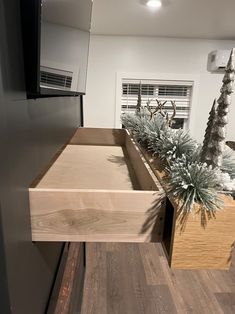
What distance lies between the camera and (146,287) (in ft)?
6.72

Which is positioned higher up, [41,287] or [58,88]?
[58,88]

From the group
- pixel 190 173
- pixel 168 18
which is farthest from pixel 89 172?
pixel 168 18

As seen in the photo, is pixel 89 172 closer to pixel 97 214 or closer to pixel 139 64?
pixel 97 214

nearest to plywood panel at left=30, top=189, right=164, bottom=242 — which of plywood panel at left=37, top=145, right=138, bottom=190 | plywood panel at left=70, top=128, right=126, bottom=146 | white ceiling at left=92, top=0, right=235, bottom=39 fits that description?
plywood panel at left=37, top=145, right=138, bottom=190

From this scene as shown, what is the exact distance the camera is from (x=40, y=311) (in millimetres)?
782

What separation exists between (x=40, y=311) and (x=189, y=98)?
10.9ft

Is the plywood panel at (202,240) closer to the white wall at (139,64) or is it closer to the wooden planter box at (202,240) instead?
the wooden planter box at (202,240)

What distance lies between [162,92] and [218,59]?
82 cm

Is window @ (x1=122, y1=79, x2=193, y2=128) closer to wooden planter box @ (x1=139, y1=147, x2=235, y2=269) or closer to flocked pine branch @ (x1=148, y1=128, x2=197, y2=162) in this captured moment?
flocked pine branch @ (x1=148, y1=128, x2=197, y2=162)

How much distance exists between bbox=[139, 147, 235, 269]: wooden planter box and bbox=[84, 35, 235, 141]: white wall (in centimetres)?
284

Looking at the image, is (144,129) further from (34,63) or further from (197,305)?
(197,305)

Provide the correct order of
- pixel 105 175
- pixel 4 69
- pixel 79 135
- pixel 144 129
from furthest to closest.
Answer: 1. pixel 79 135
2. pixel 144 129
3. pixel 105 175
4. pixel 4 69

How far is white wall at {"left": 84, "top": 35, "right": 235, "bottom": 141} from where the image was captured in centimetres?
327

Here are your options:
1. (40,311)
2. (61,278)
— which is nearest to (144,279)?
(61,278)
